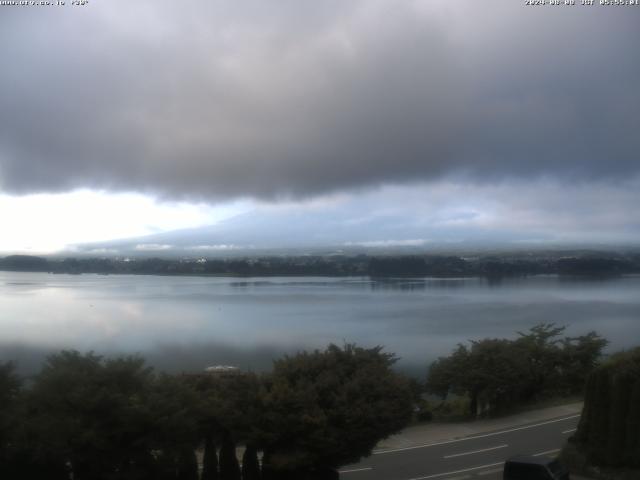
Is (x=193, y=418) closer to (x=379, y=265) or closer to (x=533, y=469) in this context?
(x=533, y=469)

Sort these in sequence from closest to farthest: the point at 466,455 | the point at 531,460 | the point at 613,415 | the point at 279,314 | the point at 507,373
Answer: the point at 531,460, the point at 613,415, the point at 466,455, the point at 507,373, the point at 279,314

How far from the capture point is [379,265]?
194ft

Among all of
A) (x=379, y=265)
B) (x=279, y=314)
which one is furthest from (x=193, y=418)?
(x=379, y=265)

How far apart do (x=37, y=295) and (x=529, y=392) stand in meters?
35.9

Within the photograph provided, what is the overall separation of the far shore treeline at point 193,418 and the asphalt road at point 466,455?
7.04ft

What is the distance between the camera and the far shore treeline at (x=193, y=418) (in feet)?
34.8

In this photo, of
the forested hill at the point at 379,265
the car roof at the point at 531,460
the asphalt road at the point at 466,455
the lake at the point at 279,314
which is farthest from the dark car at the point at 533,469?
the forested hill at the point at 379,265

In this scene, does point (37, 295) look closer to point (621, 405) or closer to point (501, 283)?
point (501, 283)

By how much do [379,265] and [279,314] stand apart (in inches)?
648

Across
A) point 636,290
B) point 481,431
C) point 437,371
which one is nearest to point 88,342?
point 437,371

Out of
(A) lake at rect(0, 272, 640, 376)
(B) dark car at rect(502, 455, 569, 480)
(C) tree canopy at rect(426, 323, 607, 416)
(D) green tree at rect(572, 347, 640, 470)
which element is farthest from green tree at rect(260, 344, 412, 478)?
(A) lake at rect(0, 272, 640, 376)

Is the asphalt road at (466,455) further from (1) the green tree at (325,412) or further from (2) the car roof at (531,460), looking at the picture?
(1) the green tree at (325,412)

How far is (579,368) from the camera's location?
24.5 m

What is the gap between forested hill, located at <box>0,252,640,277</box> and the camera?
4941 cm
